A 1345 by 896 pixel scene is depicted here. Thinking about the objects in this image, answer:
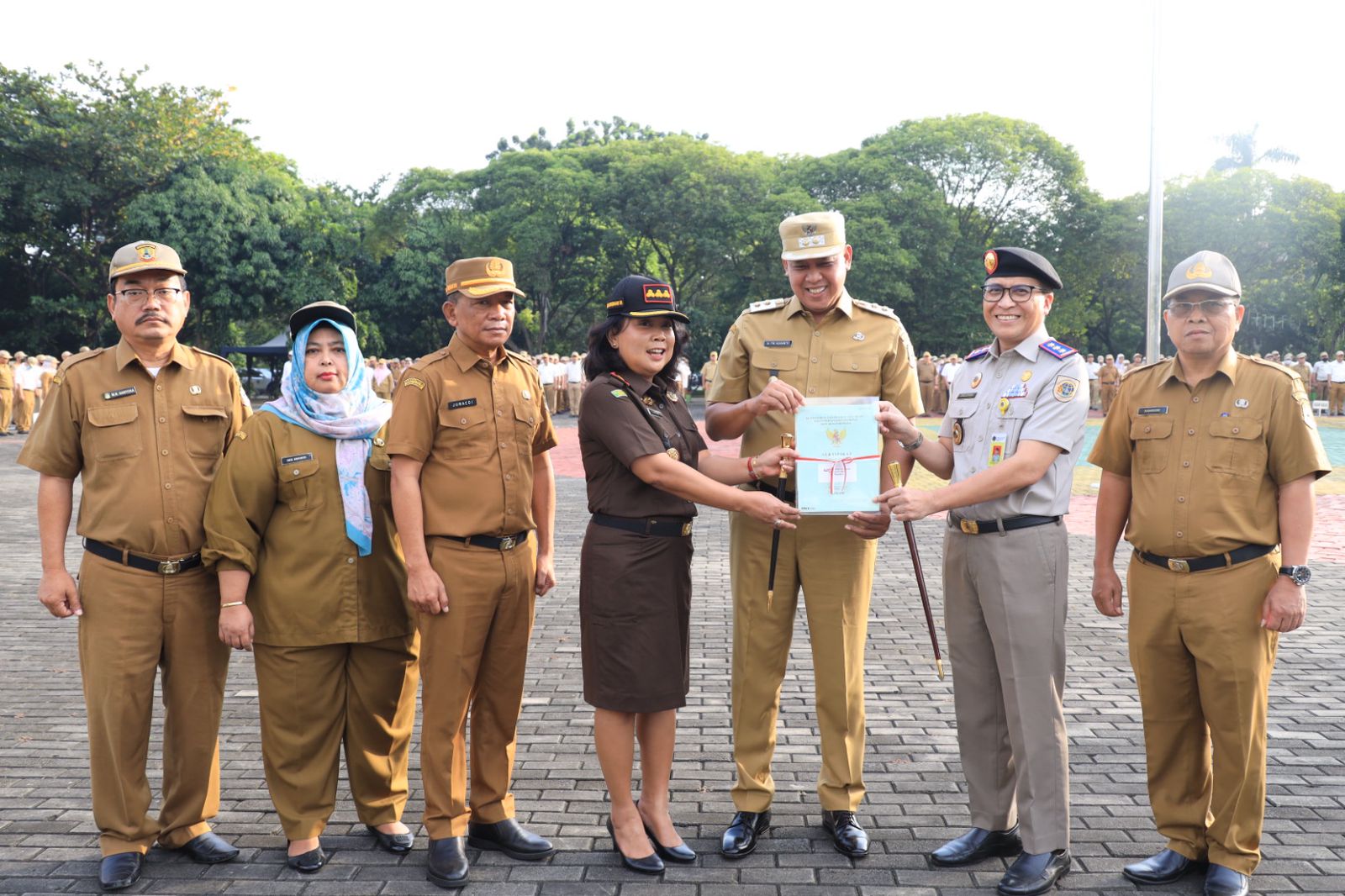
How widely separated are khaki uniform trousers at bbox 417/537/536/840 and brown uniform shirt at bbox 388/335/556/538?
0.39 feet

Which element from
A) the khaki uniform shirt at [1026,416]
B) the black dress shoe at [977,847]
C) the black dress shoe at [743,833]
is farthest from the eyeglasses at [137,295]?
the black dress shoe at [977,847]

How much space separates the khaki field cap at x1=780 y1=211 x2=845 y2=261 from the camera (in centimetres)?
440

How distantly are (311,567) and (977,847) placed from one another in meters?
2.69

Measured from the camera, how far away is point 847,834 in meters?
4.18

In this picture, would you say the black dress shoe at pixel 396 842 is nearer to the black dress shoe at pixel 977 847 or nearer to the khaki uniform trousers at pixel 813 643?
the khaki uniform trousers at pixel 813 643

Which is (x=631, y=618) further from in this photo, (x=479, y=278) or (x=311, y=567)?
(x=479, y=278)

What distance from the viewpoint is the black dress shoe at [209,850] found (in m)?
4.10

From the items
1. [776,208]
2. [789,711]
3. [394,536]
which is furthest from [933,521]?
[776,208]

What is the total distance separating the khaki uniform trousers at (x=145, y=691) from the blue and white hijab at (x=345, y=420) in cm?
61

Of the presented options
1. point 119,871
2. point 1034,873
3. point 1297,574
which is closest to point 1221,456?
point 1297,574

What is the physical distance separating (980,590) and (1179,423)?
3.08ft

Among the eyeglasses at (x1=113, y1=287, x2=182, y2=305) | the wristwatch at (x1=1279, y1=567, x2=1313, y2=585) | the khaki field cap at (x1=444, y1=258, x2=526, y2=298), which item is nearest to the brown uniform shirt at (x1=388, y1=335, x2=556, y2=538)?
the khaki field cap at (x1=444, y1=258, x2=526, y2=298)

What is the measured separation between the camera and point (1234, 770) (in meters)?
3.90

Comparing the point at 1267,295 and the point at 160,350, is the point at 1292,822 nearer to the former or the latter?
the point at 160,350
